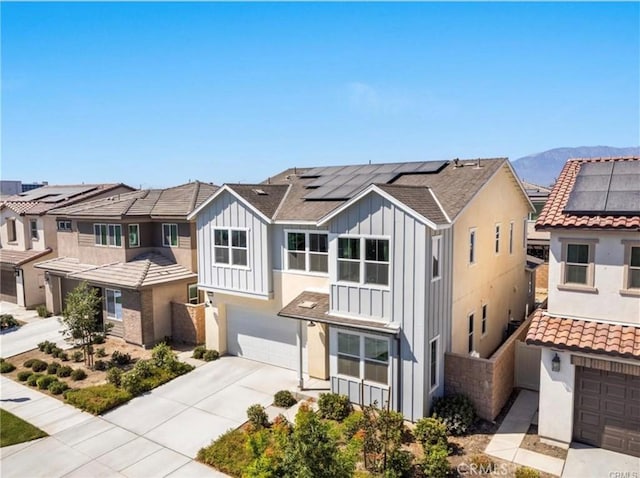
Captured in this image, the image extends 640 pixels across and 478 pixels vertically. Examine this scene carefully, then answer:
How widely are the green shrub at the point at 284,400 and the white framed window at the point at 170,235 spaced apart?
11.6 meters

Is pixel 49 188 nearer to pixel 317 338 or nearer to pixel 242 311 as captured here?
pixel 242 311

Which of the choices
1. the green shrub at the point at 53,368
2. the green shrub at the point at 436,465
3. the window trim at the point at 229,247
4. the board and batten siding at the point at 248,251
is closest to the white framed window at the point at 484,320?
the green shrub at the point at 436,465

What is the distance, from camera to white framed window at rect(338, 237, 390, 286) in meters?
13.6

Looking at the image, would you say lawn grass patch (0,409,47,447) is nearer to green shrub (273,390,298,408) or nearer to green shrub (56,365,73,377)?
green shrub (56,365,73,377)

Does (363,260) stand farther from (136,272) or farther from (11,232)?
(11,232)

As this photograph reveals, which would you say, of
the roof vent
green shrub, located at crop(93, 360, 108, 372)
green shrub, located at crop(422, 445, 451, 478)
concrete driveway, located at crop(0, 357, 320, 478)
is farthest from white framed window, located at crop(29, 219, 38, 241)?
green shrub, located at crop(422, 445, 451, 478)

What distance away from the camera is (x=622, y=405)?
36.9 feet

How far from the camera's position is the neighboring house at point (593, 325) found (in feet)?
36.4

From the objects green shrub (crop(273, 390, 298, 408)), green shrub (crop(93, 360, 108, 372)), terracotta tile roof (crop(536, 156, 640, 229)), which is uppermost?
terracotta tile roof (crop(536, 156, 640, 229))

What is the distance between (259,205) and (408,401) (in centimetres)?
886

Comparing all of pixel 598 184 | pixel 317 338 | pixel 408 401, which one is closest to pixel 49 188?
pixel 317 338

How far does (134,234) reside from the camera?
925 inches

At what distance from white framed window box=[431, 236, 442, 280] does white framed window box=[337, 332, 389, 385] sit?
97.2 inches

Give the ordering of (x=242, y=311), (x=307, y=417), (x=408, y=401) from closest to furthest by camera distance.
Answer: (x=307, y=417) < (x=408, y=401) < (x=242, y=311)
